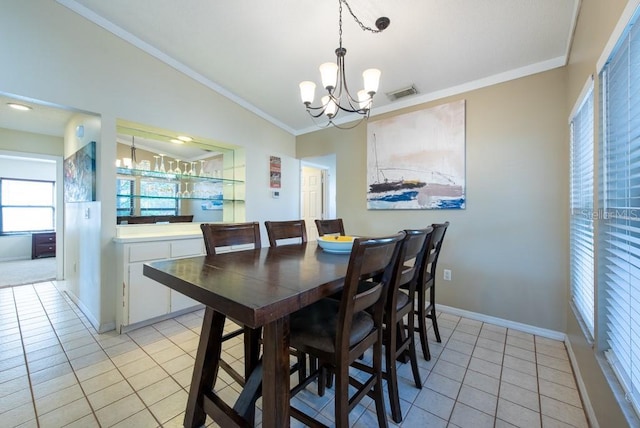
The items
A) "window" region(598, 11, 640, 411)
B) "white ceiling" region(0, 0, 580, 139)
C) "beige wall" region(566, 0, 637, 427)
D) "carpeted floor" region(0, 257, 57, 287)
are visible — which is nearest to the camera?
"window" region(598, 11, 640, 411)

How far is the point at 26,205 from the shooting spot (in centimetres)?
595

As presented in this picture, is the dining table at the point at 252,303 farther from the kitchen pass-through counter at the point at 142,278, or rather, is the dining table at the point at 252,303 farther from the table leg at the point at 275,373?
the kitchen pass-through counter at the point at 142,278

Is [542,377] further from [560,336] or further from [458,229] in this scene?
[458,229]

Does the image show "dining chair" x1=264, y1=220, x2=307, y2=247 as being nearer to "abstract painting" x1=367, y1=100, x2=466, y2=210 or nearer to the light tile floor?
the light tile floor

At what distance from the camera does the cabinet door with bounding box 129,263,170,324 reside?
2.43 meters

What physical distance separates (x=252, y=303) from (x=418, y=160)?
106 inches

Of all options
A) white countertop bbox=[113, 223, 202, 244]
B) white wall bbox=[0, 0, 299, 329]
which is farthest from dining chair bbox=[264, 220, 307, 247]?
white wall bbox=[0, 0, 299, 329]

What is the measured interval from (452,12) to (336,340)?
2383mm

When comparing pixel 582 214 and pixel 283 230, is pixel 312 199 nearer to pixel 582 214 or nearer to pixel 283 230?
pixel 283 230

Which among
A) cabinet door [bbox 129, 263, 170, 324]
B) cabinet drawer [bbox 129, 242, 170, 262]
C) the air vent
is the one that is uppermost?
the air vent

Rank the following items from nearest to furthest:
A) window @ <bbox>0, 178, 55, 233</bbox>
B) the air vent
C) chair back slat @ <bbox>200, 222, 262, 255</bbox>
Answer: chair back slat @ <bbox>200, 222, 262, 255</bbox> → the air vent → window @ <bbox>0, 178, 55, 233</bbox>

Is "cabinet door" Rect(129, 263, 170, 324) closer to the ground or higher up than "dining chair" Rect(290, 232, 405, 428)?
closer to the ground

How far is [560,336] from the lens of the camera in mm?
2244

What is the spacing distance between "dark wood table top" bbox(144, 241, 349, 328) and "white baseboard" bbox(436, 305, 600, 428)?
153cm
